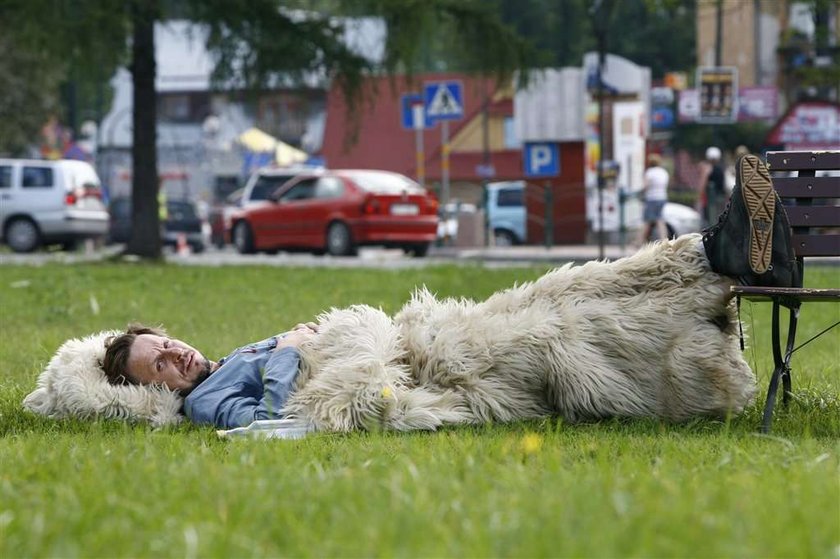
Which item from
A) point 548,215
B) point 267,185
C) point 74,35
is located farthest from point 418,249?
point 74,35

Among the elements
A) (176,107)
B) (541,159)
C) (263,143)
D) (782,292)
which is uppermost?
(176,107)

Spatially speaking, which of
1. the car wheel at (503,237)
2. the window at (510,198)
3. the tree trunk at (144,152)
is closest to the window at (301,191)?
the tree trunk at (144,152)

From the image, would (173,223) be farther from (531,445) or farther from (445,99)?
(531,445)

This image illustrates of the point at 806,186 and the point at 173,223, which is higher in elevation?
the point at 806,186

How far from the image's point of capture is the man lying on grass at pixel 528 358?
5.50 metres

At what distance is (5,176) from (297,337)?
2511cm

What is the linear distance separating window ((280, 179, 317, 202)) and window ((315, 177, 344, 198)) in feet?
0.55

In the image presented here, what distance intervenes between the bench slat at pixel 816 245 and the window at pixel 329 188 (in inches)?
855

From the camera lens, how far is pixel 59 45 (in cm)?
1841

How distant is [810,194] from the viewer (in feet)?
19.1

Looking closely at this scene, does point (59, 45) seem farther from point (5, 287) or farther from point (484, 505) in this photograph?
point (484, 505)

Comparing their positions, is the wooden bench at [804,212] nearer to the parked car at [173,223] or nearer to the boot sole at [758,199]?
the boot sole at [758,199]

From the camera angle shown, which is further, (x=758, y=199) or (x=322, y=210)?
(x=322, y=210)

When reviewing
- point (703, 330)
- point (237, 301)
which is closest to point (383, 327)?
point (703, 330)
